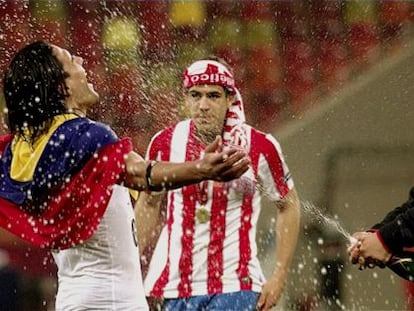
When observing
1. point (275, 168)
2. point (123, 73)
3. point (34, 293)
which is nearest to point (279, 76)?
point (123, 73)

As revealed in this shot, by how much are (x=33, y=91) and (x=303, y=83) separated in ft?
17.3

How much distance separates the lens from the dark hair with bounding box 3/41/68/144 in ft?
13.5

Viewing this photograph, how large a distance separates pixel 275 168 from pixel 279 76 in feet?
12.3

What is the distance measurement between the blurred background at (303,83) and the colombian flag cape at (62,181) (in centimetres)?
416

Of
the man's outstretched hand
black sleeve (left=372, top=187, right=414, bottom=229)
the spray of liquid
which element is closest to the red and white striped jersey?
black sleeve (left=372, top=187, right=414, bottom=229)

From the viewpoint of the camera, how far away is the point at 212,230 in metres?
5.41

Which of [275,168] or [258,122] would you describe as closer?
[275,168]

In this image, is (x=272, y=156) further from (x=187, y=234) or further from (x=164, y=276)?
(x=164, y=276)

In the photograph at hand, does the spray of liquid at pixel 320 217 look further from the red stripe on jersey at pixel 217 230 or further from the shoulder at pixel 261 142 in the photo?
the red stripe on jersey at pixel 217 230

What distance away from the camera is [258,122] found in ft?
29.7

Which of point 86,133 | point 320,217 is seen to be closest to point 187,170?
point 86,133

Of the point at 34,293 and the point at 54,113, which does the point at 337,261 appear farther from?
the point at 54,113

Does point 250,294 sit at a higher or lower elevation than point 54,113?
lower

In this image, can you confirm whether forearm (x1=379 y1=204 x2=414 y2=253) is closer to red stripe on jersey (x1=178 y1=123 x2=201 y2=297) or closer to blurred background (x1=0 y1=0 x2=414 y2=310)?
red stripe on jersey (x1=178 y1=123 x2=201 y2=297)
